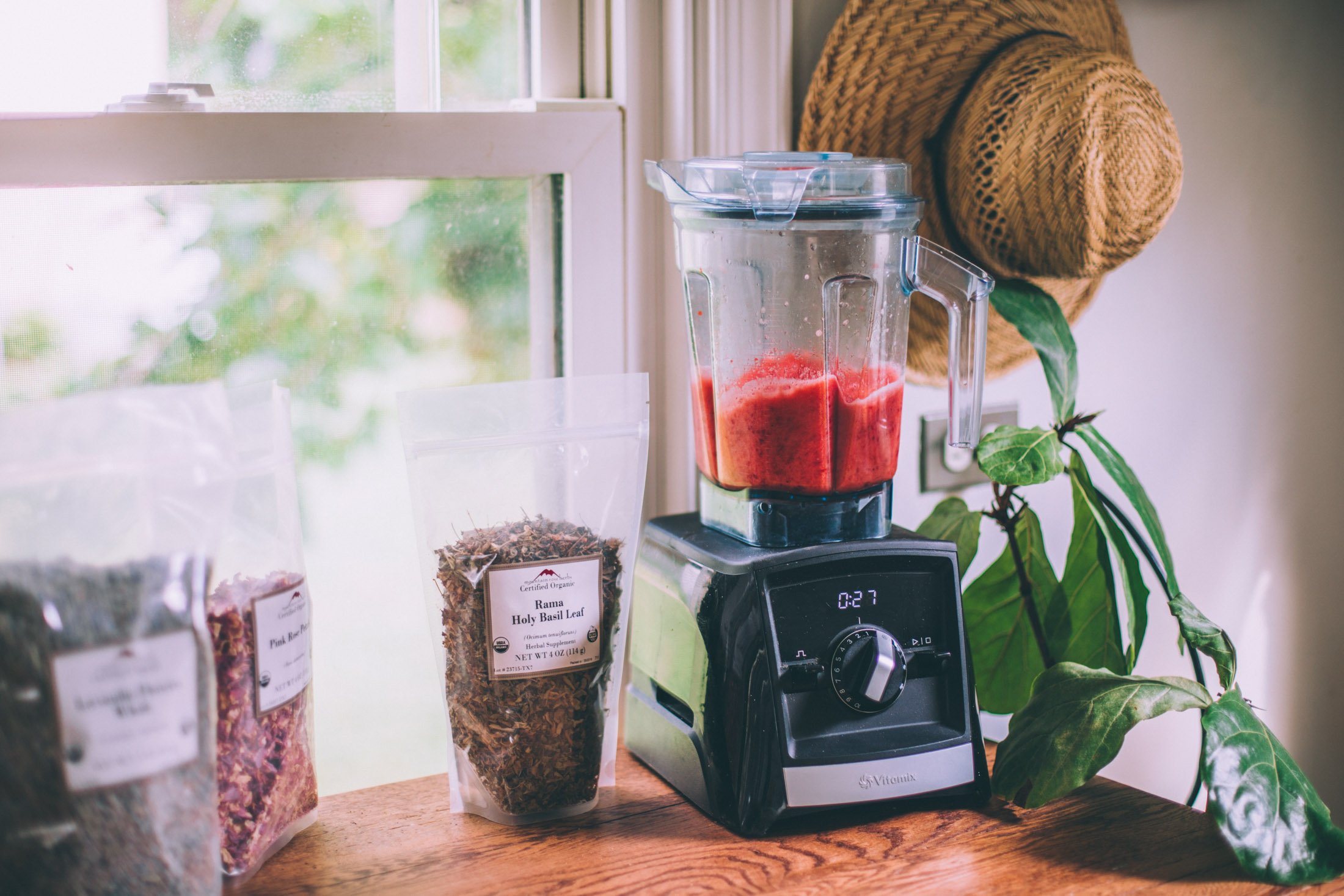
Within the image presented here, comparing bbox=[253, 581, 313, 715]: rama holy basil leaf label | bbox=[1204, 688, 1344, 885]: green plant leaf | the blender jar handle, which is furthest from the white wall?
bbox=[253, 581, 313, 715]: rama holy basil leaf label

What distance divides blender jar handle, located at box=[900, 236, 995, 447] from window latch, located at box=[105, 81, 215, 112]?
0.59 meters

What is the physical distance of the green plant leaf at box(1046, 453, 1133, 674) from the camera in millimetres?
1111

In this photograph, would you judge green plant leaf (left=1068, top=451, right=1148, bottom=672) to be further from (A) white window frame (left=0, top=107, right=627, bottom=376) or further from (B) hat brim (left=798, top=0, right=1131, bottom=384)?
(A) white window frame (left=0, top=107, right=627, bottom=376)

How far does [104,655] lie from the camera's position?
0.65 meters

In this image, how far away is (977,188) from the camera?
1.11 m

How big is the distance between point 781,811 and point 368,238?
2.00 ft

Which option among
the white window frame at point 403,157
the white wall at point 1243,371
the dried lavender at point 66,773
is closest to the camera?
the dried lavender at point 66,773

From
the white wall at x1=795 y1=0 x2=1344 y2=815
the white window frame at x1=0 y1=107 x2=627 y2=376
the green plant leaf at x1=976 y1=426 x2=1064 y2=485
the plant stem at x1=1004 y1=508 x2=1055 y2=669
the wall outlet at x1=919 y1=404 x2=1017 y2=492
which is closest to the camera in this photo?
the white window frame at x1=0 y1=107 x2=627 y2=376

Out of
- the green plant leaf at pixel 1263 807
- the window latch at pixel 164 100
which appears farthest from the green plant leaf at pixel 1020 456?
the window latch at pixel 164 100

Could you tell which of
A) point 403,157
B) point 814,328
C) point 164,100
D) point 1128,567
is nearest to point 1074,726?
point 1128,567

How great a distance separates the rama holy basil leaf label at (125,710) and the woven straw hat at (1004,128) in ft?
2.54

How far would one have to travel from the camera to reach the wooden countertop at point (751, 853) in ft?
2.60

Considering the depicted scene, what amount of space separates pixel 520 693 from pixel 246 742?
0.64ft

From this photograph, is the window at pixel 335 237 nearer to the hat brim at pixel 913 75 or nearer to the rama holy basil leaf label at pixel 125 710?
the hat brim at pixel 913 75
